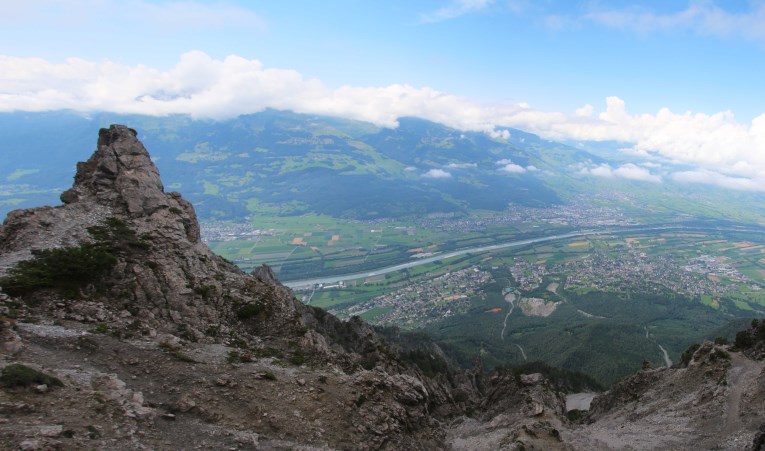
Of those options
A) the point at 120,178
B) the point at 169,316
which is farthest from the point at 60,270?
the point at 120,178

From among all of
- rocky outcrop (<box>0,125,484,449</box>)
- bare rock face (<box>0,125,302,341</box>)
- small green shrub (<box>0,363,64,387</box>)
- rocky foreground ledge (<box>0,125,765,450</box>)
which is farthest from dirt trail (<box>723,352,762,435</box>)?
small green shrub (<box>0,363,64,387</box>)

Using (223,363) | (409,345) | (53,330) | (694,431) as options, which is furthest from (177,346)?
(409,345)

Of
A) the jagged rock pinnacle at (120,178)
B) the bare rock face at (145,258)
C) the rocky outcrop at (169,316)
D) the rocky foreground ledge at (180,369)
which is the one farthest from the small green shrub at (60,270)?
the jagged rock pinnacle at (120,178)

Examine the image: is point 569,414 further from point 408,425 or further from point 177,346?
point 177,346

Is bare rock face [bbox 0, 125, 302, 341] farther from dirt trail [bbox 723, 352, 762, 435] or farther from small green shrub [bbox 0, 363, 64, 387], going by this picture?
dirt trail [bbox 723, 352, 762, 435]

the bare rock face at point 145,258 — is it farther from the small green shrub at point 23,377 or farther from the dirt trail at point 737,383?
the dirt trail at point 737,383

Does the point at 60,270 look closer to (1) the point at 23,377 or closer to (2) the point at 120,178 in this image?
(1) the point at 23,377
